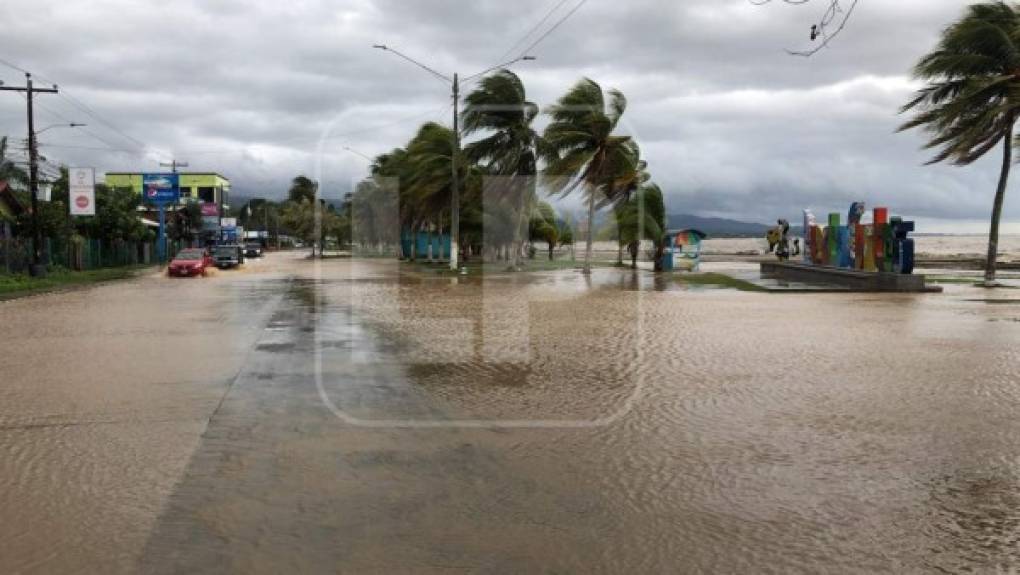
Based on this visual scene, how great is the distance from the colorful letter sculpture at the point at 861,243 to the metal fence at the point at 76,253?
3430cm

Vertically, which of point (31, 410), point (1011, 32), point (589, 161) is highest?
point (1011, 32)

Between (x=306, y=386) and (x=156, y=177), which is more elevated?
(x=156, y=177)

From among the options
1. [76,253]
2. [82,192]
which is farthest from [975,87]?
[76,253]

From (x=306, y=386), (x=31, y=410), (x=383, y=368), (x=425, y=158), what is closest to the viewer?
(x=31, y=410)

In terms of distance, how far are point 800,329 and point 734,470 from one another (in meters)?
9.81

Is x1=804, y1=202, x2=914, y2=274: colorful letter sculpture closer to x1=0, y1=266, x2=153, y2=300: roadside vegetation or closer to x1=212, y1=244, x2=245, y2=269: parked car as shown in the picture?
x1=0, y1=266, x2=153, y2=300: roadside vegetation

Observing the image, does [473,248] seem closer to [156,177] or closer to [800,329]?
[156,177]

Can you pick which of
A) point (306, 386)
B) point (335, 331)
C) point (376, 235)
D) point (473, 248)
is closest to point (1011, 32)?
point (335, 331)

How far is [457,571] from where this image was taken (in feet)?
13.2

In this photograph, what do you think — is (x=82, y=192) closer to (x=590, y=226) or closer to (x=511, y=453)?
(x=590, y=226)

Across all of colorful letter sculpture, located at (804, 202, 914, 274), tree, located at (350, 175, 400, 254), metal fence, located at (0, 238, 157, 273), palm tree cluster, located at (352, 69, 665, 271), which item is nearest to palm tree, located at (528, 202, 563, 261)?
tree, located at (350, 175, 400, 254)

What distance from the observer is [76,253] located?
44.9 m

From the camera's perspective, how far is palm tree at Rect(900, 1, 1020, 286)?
87.0 feet

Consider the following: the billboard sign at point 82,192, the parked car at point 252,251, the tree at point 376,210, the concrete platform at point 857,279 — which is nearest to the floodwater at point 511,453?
the concrete platform at point 857,279
